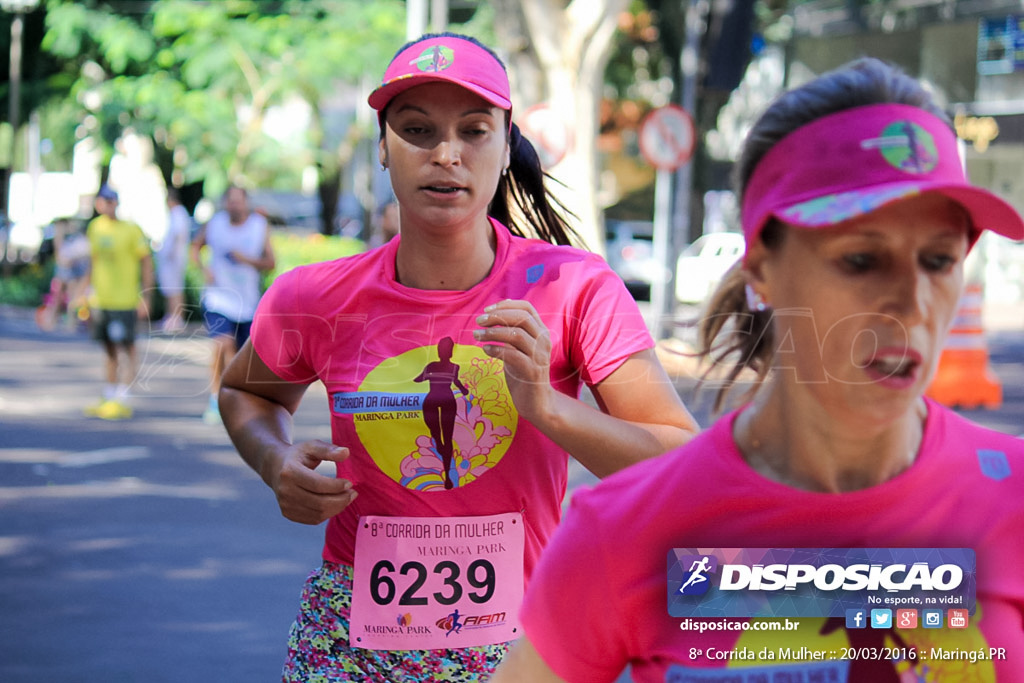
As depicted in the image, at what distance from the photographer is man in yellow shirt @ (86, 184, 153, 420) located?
11414 mm

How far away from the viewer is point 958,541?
145 cm

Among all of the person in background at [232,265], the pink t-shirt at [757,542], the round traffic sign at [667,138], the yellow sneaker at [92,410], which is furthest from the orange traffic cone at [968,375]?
the pink t-shirt at [757,542]

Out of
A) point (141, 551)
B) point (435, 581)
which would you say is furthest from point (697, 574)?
point (141, 551)

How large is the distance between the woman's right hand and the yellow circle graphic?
→ 5.4 inches

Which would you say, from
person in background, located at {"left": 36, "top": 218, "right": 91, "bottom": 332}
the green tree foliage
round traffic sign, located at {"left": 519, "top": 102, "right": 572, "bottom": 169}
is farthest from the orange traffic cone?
the green tree foliage

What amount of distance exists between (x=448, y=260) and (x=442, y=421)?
33 centimetres

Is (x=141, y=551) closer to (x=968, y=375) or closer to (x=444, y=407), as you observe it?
(x=444, y=407)

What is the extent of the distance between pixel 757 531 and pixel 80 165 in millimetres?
52276

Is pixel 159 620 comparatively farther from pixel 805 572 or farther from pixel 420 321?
pixel 805 572

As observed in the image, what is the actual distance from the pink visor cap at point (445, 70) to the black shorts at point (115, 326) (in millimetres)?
9197

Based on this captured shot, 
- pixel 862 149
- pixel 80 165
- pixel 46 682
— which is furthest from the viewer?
pixel 80 165

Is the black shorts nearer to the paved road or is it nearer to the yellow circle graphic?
the paved road

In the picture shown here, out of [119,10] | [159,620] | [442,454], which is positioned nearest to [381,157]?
[442,454]

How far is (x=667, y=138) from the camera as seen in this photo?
14.1 meters
